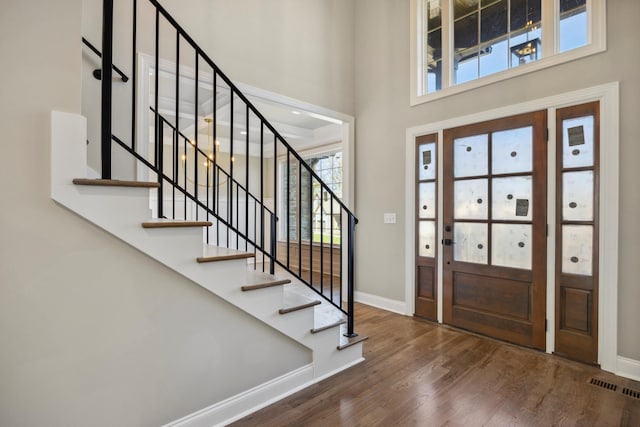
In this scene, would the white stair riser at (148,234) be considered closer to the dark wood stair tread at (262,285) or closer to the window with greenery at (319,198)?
the dark wood stair tread at (262,285)

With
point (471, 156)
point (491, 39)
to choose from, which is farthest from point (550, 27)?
point (471, 156)

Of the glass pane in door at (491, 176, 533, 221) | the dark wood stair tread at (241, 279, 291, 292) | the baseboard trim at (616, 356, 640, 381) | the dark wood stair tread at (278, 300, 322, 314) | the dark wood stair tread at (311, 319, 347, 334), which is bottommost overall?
the baseboard trim at (616, 356, 640, 381)

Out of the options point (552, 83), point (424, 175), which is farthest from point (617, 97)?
point (424, 175)

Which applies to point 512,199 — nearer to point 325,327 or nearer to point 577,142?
point 577,142

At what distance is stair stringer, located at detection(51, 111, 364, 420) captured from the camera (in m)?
1.34

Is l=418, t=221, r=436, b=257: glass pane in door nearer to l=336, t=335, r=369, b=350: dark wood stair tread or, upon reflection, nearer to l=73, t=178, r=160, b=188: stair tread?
l=336, t=335, r=369, b=350: dark wood stair tread

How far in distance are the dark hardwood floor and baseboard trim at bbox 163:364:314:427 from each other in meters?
0.05

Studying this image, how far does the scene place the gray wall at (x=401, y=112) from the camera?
232 cm

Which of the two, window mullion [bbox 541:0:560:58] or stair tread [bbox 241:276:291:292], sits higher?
window mullion [bbox 541:0:560:58]

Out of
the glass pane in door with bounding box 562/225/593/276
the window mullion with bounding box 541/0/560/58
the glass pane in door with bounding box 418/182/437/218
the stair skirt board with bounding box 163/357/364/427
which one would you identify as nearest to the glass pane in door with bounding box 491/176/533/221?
the glass pane in door with bounding box 562/225/593/276

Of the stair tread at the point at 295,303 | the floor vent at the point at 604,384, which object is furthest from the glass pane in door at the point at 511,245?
the stair tread at the point at 295,303

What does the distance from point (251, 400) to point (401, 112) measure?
336 centimetres

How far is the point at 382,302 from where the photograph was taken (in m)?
3.91

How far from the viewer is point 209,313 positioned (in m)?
1.75
